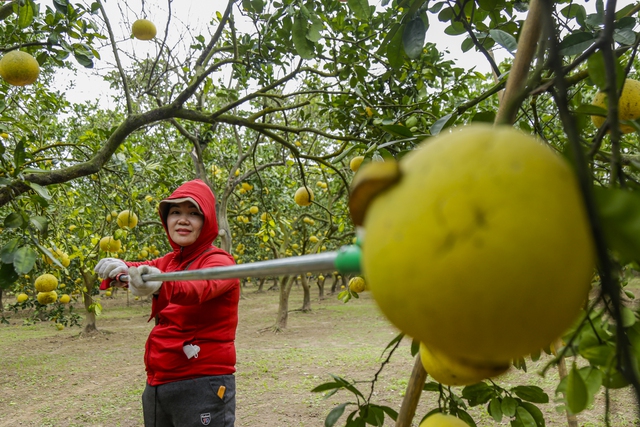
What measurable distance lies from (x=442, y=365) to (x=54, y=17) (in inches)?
105

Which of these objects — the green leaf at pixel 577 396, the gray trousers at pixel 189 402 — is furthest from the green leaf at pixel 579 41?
the gray trousers at pixel 189 402

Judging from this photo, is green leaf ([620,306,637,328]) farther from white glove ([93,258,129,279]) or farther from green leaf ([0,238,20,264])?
white glove ([93,258,129,279])

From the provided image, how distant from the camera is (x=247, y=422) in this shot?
5.52m

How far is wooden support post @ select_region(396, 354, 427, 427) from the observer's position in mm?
891

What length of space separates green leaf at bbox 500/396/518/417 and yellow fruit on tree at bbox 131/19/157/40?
12.6 feet

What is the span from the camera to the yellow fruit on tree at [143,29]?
380cm

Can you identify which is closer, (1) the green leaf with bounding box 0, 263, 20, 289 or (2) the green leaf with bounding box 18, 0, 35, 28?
(1) the green leaf with bounding box 0, 263, 20, 289

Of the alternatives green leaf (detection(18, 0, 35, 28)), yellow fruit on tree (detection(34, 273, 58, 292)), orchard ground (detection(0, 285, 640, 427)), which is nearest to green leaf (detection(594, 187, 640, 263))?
green leaf (detection(18, 0, 35, 28))

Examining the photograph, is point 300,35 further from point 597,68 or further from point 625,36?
point 597,68

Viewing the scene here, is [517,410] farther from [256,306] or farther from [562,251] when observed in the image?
[256,306]

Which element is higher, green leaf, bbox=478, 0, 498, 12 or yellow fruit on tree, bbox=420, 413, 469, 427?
green leaf, bbox=478, 0, 498, 12

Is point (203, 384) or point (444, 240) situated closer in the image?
point (444, 240)

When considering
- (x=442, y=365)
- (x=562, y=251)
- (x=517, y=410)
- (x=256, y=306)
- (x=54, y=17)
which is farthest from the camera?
(x=256, y=306)

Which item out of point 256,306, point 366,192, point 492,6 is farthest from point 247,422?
point 256,306
